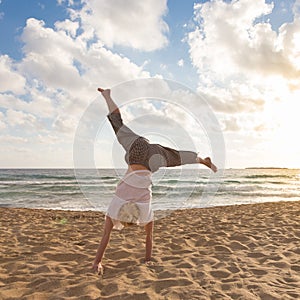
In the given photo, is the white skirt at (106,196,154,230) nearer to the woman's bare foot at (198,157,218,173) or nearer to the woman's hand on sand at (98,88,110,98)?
the woman's bare foot at (198,157,218,173)

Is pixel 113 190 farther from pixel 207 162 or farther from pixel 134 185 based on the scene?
pixel 207 162

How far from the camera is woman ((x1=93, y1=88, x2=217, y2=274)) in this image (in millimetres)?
3570

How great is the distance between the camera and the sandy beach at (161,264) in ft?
10.8

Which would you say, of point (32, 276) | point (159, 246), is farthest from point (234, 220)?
point (32, 276)

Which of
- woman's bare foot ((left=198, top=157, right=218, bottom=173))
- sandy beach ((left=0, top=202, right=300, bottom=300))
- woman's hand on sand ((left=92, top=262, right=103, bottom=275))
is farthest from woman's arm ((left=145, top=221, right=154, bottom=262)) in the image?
woman's bare foot ((left=198, top=157, right=218, bottom=173))

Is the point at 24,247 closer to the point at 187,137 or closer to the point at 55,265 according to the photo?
the point at 55,265

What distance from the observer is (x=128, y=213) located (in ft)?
12.1

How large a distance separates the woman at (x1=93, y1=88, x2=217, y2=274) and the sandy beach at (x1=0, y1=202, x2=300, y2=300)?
23.0 inches

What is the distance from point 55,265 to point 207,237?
9.60 ft

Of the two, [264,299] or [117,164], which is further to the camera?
[117,164]

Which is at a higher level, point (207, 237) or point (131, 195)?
point (131, 195)

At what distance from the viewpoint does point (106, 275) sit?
385 centimetres

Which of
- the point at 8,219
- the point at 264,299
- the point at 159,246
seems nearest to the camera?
the point at 264,299

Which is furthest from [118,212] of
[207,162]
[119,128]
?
[207,162]
